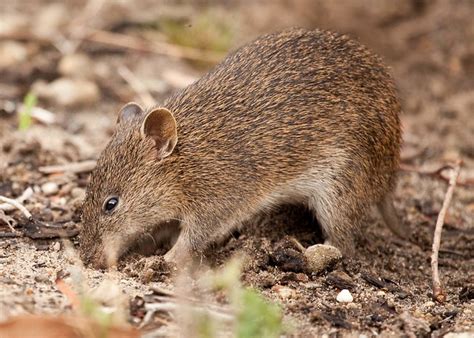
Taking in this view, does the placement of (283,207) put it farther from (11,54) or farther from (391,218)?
(11,54)

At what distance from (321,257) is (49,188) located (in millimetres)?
2619

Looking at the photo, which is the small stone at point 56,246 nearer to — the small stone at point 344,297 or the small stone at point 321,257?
the small stone at point 321,257

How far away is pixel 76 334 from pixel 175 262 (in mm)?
1831

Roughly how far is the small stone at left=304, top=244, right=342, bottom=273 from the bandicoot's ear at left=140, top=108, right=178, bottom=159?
1378mm

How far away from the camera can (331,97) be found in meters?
6.52

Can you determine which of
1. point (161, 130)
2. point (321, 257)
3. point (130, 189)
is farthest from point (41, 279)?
point (321, 257)

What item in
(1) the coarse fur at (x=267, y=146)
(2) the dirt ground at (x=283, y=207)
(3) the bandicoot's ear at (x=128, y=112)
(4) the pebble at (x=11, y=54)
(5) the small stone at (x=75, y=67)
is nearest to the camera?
(2) the dirt ground at (x=283, y=207)

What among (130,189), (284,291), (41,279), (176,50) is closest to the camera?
(41,279)

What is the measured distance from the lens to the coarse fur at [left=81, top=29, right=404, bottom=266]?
6.21 m

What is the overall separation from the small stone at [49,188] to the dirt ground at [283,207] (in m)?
0.01

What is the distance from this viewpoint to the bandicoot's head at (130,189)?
5.92m

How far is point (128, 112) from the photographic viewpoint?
662 cm

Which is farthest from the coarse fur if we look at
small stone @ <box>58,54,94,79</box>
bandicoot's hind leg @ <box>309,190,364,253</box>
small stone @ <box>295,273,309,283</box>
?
small stone @ <box>58,54,94,79</box>

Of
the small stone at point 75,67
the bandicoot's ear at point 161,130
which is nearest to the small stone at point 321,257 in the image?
the bandicoot's ear at point 161,130
